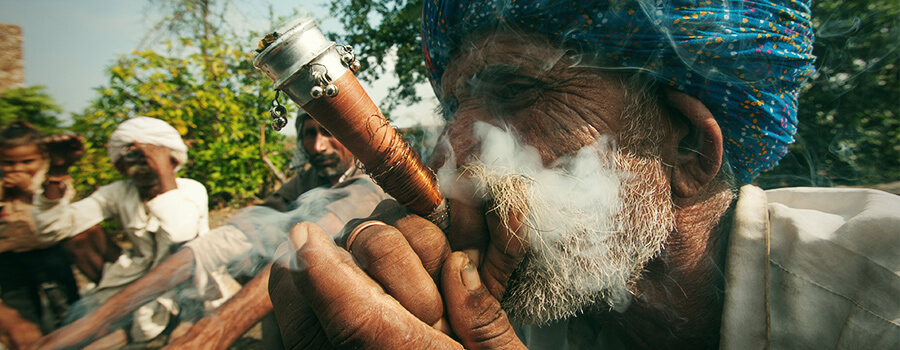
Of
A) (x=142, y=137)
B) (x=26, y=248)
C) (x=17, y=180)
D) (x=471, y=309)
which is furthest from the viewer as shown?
(x=142, y=137)

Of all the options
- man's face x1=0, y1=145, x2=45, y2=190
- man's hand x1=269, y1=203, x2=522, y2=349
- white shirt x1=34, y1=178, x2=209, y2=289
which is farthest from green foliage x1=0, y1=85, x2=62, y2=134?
white shirt x1=34, y1=178, x2=209, y2=289

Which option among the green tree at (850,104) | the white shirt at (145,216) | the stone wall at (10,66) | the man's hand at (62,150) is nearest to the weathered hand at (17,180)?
the man's hand at (62,150)

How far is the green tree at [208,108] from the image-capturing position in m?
7.19

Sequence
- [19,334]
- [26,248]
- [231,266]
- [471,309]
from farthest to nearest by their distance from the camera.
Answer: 1. [26,248]
2. [19,334]
3. [231,266]
4. [471,309]

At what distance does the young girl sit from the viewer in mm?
2334

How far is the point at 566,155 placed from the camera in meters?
1.71

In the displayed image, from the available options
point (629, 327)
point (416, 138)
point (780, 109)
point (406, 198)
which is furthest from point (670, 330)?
point (416, 138)

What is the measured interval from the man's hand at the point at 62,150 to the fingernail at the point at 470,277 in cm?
318

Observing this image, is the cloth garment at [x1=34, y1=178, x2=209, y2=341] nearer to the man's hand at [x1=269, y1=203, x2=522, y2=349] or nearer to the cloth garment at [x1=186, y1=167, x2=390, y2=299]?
the cloth garment at [x1=186, y1=167, x2=390, y2=299]

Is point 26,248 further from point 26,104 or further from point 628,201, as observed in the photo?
point 628,201

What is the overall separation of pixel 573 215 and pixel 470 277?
1.92 ft

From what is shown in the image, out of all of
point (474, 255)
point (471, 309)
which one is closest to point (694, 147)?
point (474, 255)

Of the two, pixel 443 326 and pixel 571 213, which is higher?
pixel 443 326

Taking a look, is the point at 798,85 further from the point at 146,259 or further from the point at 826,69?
the point at 146,259
